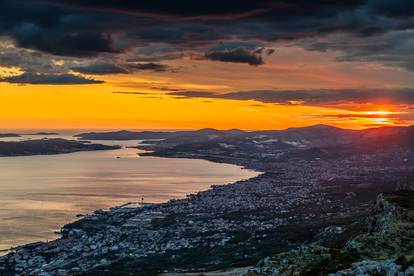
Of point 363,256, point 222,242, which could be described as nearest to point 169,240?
point 222,242

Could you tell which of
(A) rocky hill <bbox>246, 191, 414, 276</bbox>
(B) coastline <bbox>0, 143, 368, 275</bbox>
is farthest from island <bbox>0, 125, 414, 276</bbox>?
(B) coastline <bbox>0, 143, 368, 275</bbox>

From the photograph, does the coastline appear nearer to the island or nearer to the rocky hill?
the island

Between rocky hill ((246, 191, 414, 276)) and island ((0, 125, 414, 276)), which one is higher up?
rocky hill ((246, 191, 414, 276))

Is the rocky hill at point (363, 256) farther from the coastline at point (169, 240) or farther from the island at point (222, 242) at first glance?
the coastline at point (169, 240)

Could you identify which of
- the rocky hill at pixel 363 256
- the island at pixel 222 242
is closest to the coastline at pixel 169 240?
the island at pixel 222 242

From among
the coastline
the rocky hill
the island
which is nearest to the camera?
the rocky hill

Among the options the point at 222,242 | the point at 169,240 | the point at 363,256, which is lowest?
the point at 169,240

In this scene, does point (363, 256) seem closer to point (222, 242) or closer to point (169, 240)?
point (222, 242)

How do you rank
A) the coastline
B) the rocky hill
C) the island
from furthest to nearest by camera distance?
the coastline < the island < the rocky hill
